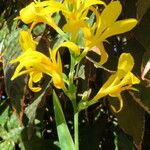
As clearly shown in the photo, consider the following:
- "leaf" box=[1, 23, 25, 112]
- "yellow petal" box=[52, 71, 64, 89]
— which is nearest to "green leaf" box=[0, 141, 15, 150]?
"leaf" box=[1, 23, 25, 112]

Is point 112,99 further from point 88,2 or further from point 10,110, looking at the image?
point 10,110

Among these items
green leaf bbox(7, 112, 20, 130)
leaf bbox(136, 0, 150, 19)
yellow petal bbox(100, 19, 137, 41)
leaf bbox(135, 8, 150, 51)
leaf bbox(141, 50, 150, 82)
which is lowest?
green leaf bbox(7, 112, 20, 130)

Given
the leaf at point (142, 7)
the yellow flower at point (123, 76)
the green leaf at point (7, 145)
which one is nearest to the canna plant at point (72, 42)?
the yellow flower at point (123, 76)

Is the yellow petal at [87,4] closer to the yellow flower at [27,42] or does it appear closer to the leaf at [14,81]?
the yellow flower at [27,42]

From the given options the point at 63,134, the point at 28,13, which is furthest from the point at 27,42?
the point at 63,134

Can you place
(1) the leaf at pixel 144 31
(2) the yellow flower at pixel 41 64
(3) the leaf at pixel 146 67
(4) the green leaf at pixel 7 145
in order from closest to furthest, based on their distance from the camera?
(2) the yellow flower at pixel 41 64 < (3) the leaf at pixel 146 67 < (1) the leaf at pixel 144 31 < (4) the green leaf at pixel 7 145

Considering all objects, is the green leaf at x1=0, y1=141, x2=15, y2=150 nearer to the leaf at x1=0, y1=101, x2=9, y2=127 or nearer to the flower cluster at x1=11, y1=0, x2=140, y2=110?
the leaf at x1=0, y1=101, x2=9, y2=127

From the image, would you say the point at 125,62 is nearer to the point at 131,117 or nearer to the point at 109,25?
the point at 109,25

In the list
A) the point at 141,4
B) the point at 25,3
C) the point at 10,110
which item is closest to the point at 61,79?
the point at 141,4
